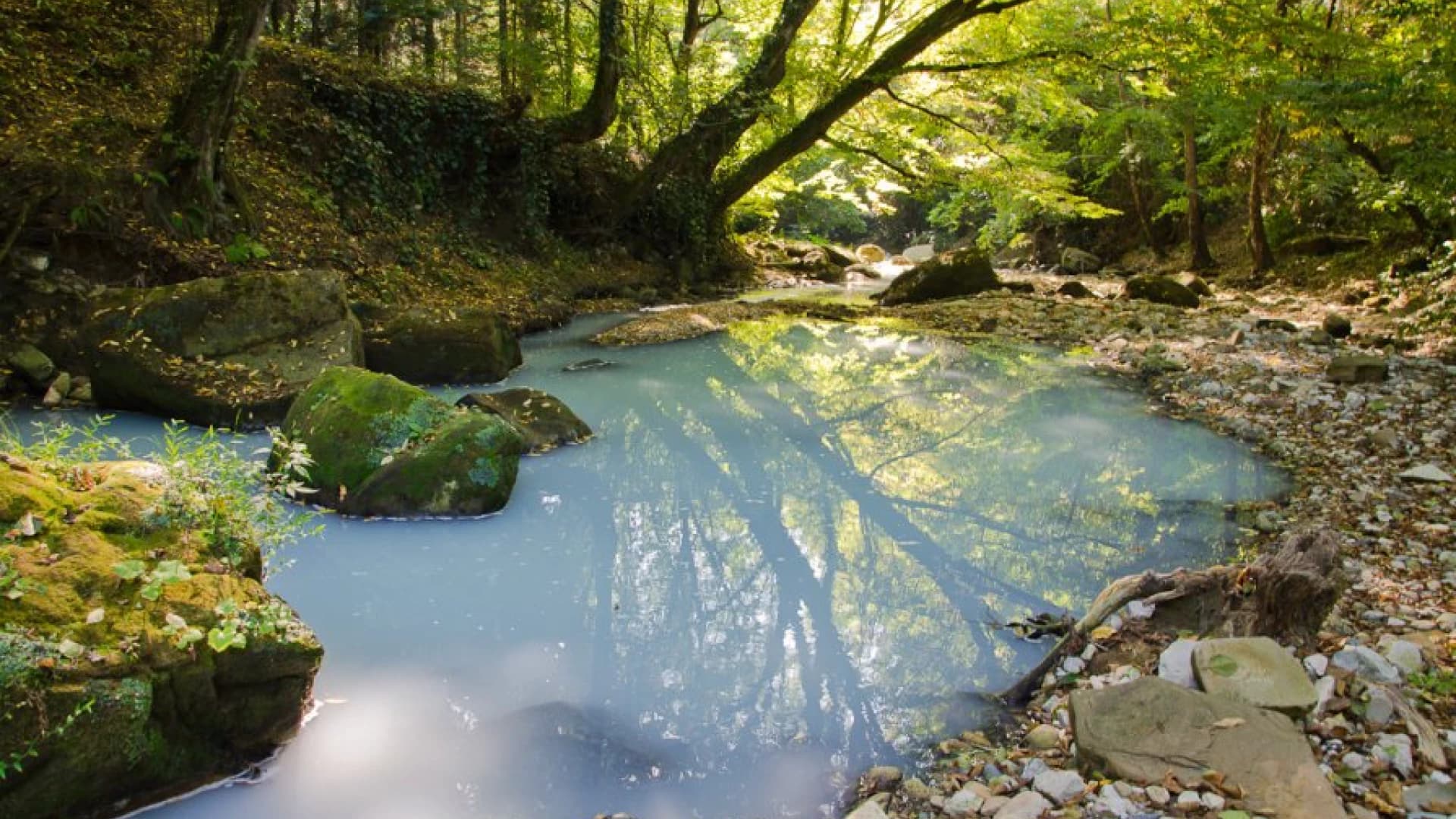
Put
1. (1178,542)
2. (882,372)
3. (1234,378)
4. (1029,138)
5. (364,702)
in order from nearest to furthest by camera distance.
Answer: (364,702) → (1178,542) → (1234,378) → (882,372) → (1029,138)

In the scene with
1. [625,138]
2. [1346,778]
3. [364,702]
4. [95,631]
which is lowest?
[364,702]

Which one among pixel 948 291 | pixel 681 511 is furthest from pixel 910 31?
pixel 681 511

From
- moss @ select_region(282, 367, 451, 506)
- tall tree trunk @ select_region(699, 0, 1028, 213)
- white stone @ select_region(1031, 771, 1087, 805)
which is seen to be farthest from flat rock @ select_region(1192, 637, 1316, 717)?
tall tree trunk @ select_region(699, 0, 1028, 213)

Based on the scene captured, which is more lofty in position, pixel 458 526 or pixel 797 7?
pixel 797 7

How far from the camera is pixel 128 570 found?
2654 mm

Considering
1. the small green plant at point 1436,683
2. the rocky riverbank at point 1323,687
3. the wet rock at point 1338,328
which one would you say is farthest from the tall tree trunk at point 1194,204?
the small green plant at point 1436,683

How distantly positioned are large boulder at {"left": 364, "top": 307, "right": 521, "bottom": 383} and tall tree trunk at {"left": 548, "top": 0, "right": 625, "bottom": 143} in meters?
6.22

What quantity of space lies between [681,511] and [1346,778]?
3669 millimetres

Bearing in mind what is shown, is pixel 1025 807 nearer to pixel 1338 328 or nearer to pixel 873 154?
pixel 1338 328

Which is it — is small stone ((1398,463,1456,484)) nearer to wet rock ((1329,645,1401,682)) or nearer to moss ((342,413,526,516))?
wet rock ((1329,645,1401,682))

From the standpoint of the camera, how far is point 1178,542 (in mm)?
4828

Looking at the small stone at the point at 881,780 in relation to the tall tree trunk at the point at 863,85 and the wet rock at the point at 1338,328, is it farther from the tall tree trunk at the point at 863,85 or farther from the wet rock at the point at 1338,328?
the tall tree trunk at the point at 863,85

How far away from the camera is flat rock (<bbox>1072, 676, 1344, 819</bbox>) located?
2283 mm

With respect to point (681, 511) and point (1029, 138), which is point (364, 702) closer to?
point (681, 511)
